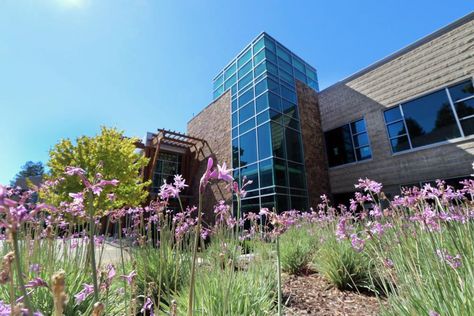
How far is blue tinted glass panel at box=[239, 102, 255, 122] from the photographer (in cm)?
1484

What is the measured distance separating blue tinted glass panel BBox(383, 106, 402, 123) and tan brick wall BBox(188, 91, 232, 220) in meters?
8.79

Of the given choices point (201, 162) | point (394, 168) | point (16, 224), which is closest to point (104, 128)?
point (201, 162)

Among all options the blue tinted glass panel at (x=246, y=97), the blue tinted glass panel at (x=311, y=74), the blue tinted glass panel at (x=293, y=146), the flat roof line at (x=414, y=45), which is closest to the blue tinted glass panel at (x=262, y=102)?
the blue tinted glass panel at (x=246, y=97)

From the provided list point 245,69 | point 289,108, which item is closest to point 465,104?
point 289,108

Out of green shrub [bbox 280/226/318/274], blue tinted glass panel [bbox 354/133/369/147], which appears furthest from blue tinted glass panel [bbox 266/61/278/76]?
green shrub [bbox 280/226/318/274]

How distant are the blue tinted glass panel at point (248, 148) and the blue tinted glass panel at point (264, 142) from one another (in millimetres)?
406

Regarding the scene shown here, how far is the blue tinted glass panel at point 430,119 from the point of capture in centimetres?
993

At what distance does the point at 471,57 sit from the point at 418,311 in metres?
12.1

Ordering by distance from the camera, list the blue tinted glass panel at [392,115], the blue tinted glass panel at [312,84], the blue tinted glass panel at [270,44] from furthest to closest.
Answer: the blue tinted glass panel at [312,84], the blue tinted glass panel at [270,44], the blue tinted glass panel at [392,115]

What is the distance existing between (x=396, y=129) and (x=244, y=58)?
10.3 m

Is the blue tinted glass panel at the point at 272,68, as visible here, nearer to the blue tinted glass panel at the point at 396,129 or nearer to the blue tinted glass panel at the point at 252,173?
the blue tinted glass panel at the point at 252,173

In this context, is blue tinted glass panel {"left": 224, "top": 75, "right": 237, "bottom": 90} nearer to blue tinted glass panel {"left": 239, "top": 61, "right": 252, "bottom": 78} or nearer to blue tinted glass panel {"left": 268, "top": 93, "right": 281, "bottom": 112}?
blue tinted glass panel {"left": 239, "top": 61, "right": 252, "bottom": 78}

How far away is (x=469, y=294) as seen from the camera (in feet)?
5.40

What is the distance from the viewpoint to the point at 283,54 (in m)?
16.0
